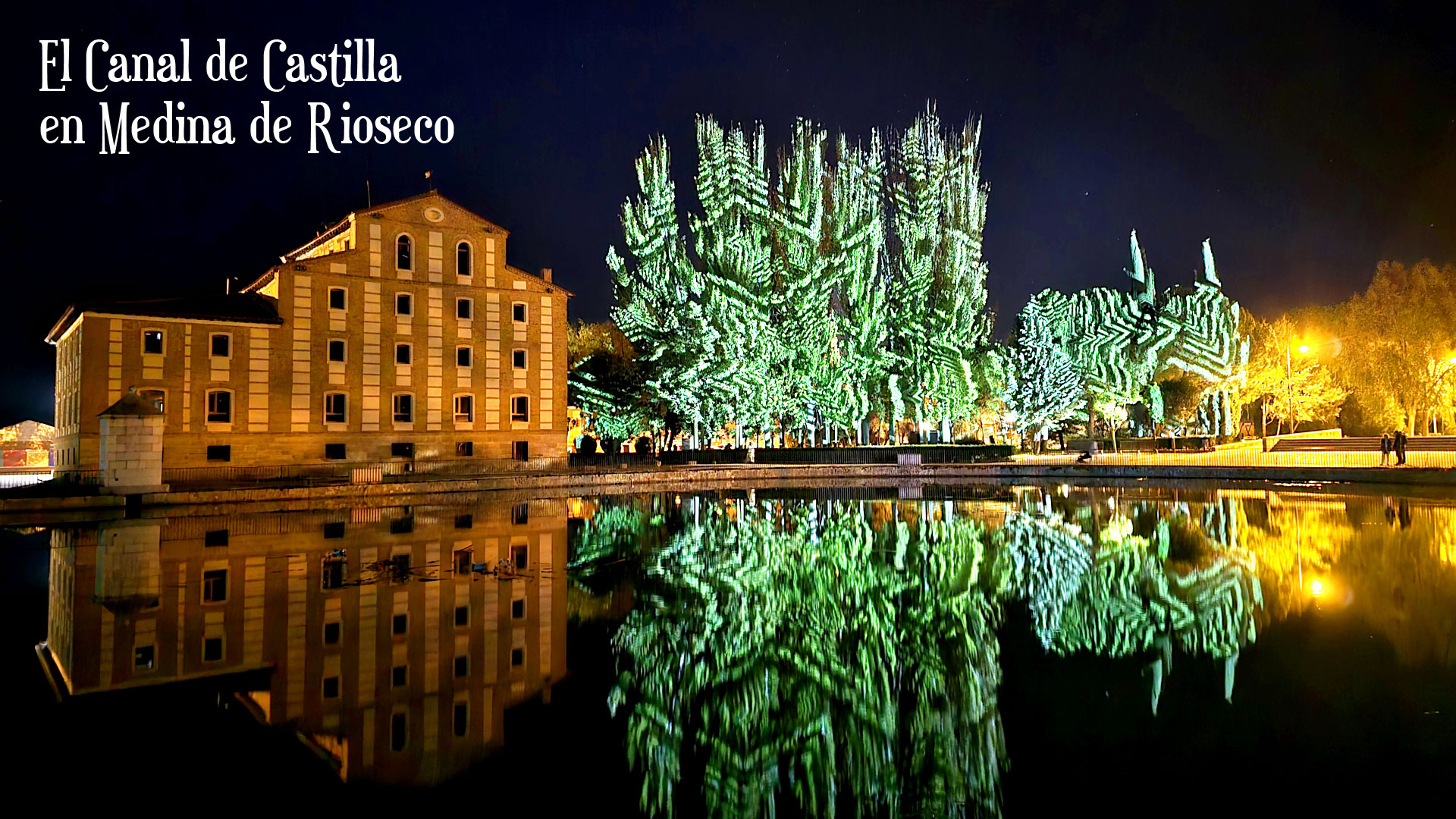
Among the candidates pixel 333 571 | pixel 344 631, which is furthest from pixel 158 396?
pixel 344 631

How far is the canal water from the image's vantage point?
4.65 m

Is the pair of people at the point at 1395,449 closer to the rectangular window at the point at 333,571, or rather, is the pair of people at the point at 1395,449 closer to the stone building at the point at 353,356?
the stone building at the point at 353,356

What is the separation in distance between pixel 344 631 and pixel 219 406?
2806 cm

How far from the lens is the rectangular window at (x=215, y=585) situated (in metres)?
9.97

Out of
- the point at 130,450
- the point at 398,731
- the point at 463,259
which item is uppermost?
the point at 463,259

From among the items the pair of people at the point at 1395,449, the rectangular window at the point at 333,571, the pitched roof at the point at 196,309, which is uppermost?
the pitched roof at the point at 196,309

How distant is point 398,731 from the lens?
17.9 feet

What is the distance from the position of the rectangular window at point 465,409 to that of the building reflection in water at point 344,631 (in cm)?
2014

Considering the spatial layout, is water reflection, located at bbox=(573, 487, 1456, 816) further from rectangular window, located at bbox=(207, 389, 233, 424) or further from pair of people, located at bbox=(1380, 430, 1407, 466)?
rectangular window, located at bbox=(207, 389, 233, 424)

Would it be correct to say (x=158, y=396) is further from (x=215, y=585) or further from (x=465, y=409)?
(x=215, y=585)

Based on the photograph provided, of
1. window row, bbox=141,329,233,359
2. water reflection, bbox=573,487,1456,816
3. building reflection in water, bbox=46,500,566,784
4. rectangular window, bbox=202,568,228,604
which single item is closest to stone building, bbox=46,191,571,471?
window row, bbox=141,329,233,359

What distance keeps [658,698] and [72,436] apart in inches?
1326

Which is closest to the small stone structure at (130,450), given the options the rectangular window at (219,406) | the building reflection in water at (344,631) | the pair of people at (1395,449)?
the rectangular window at (219,406)

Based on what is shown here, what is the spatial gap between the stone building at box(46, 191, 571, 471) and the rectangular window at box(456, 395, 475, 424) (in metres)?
0.05
